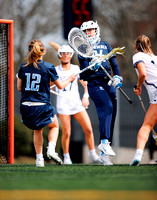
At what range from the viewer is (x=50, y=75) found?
7.44 metres

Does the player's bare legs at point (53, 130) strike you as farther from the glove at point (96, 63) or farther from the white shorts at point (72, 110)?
the white shorts at point (72, 110)

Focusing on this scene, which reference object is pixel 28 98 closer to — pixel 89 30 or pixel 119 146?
pixel 89 30

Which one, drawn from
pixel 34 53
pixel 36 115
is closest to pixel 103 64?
pixel 34 53

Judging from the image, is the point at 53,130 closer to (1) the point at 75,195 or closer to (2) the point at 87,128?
(2) the point at 87,128

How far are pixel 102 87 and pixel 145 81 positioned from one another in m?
0.65

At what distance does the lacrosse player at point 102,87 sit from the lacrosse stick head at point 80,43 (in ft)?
0.24

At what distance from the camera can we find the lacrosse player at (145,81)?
735 cm

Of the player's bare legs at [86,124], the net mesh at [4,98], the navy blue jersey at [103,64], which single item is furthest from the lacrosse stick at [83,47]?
the player's bare legs at [86,124]

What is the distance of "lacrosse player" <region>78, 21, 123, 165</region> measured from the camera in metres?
7.84

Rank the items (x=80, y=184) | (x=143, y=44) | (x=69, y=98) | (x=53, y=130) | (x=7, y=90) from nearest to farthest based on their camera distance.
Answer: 1. (x=80, y=184)
2. (x=143, y=44)
3. (x=53, y=130)
4. (x=7, y=90)
5. (x=69, y=98)

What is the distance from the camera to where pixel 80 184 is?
17.3 feet

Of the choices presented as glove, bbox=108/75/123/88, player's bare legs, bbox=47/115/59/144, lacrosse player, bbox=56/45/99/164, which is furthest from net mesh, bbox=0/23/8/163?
glove, bbox=108/75/123/88

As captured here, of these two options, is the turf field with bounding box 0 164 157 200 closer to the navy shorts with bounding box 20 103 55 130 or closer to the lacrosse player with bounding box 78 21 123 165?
the navy shorts with bounding box 20 103 55 130

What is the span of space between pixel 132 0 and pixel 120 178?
76.2 feet
